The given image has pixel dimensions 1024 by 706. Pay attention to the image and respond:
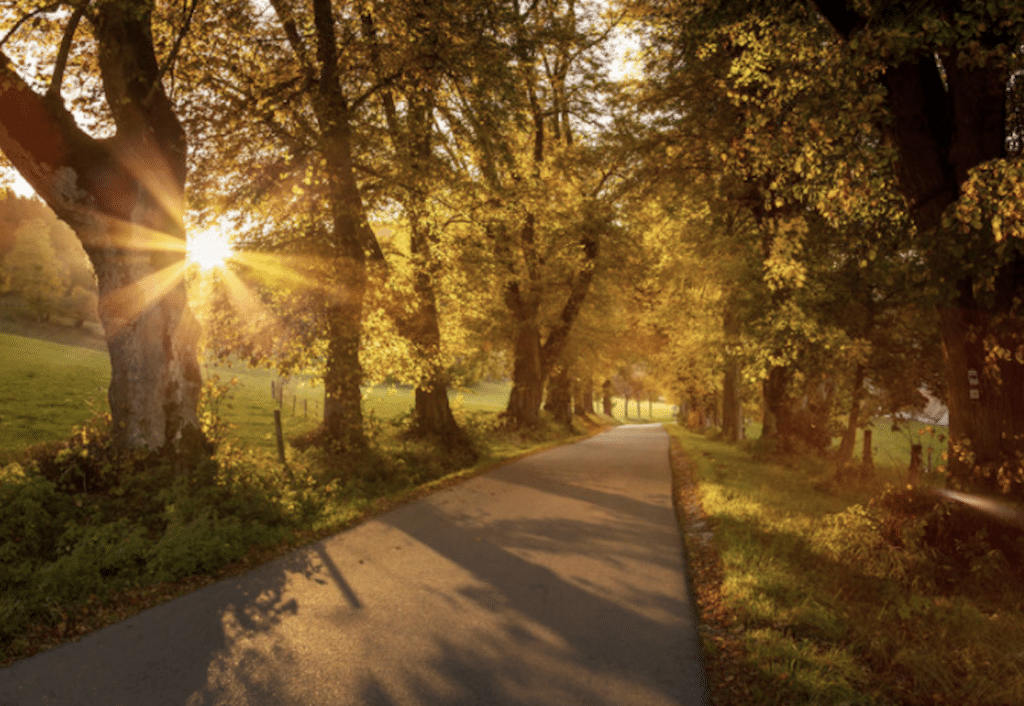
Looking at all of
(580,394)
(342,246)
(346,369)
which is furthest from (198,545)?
(580,394)

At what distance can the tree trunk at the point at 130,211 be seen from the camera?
30.0 feet

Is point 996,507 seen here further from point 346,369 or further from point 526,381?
point 526,381

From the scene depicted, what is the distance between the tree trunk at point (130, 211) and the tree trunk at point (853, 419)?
1490 centimetres

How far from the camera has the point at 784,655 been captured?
16.1 feet

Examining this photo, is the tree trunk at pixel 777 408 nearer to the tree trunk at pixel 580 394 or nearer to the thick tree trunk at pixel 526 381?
the thick tree trunk at pixel 526 381

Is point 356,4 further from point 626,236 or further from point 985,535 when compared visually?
point 626,236

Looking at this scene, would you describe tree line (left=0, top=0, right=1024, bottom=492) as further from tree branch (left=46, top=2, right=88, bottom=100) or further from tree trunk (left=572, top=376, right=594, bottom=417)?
tree trunk (left=572, top=376, right=594, bottom=417)

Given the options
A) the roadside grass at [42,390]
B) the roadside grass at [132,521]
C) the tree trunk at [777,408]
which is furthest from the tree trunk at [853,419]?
the roadside grass at [42,390]

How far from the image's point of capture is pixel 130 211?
9680mm

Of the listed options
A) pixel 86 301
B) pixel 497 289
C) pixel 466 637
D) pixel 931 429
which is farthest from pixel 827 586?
pixel 86 301

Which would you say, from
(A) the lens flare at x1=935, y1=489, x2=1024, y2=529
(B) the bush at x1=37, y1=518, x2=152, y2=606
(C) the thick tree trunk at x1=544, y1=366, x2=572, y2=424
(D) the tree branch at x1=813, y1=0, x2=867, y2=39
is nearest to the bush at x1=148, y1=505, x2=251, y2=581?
(B) the bush at x1=37, y1=518, x2=152, y2=606

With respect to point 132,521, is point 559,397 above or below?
above

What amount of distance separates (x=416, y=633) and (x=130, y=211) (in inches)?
316

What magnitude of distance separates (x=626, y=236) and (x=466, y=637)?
70.7ft
